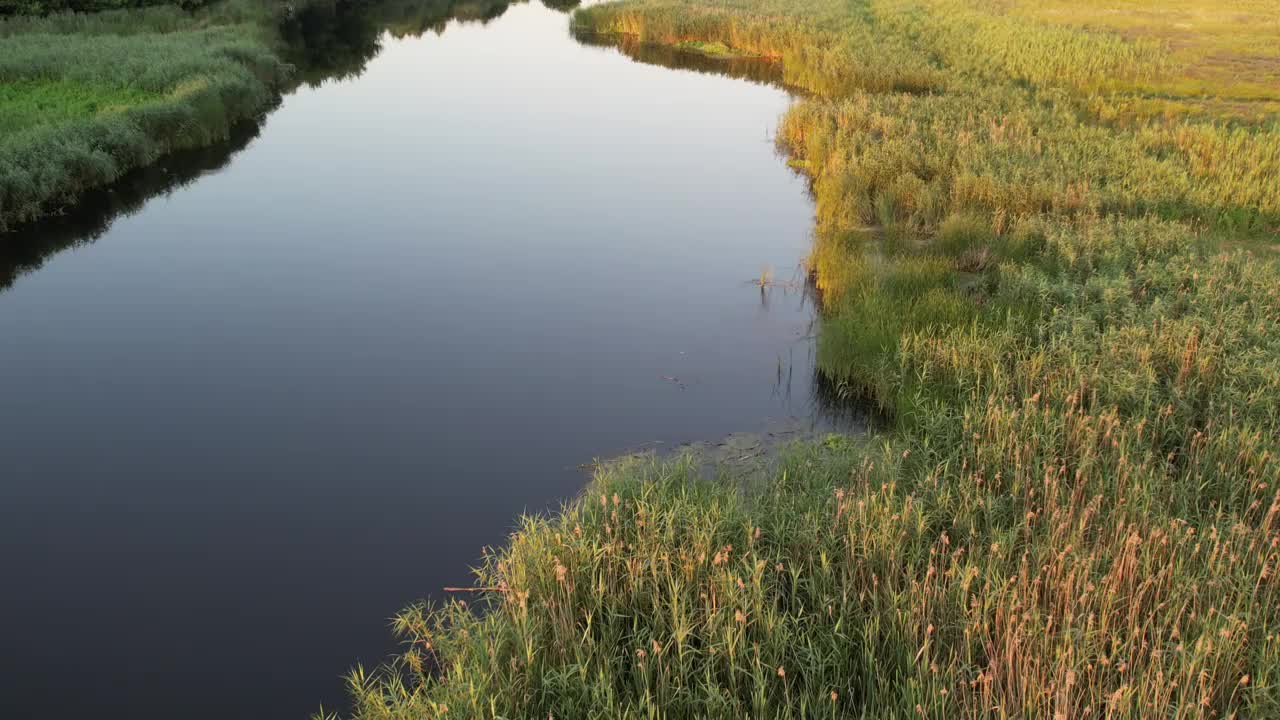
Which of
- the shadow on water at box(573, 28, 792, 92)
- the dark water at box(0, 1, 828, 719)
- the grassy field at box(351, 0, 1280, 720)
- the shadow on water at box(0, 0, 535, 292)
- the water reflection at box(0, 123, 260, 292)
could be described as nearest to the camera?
the grassy field at box(351, 0, 1280, 720)

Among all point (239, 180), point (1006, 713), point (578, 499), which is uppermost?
point (239, 180)

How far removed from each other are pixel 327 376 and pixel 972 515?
26.1 ft

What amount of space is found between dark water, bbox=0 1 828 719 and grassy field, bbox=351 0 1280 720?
101 cm

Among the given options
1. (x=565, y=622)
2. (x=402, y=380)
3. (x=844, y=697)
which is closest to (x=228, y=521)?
(x=402, y=380)

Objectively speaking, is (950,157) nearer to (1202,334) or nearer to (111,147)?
(1202,334)

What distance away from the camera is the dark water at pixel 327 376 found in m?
7.40

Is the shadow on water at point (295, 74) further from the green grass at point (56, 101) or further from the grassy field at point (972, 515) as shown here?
the grassy field at point (972, 515)

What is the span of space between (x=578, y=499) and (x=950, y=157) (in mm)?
11454

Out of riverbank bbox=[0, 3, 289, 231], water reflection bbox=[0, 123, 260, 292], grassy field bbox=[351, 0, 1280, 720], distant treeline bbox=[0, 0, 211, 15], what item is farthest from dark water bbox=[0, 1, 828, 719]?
distant treeline bbox=[0, 0, 211, 15]

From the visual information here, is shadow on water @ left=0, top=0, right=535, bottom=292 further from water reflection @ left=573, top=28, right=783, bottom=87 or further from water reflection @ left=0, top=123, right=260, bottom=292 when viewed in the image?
water reflection @ left=573, top=28, right=783, bottom=87

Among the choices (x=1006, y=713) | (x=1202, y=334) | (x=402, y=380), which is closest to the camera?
(x=1006, y=713)

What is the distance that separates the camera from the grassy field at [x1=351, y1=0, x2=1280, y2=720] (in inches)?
206

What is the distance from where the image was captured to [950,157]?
55.5ft

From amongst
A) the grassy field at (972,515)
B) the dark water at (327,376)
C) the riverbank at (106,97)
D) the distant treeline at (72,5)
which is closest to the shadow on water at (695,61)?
the dark water at (327,376)
